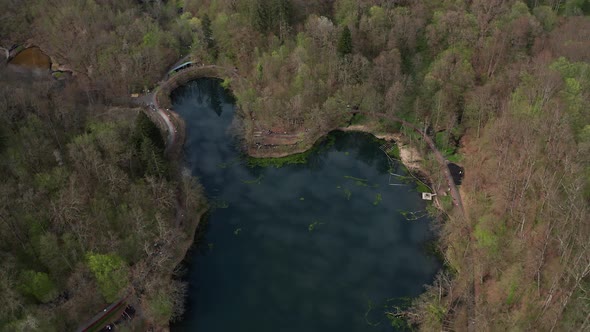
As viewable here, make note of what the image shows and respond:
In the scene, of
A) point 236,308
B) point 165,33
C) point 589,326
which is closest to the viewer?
point 589,326

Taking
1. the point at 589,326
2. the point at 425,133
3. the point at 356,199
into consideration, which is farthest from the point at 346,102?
the point at 589,326

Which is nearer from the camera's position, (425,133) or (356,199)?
(356,199)

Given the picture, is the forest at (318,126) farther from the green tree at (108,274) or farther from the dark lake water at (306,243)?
the dark lake water at (306,243)

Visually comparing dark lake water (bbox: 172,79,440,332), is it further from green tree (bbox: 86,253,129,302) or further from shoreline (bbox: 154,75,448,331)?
green tree (bbox: 86,253,129,302)

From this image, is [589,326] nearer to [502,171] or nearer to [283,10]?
[502,171]

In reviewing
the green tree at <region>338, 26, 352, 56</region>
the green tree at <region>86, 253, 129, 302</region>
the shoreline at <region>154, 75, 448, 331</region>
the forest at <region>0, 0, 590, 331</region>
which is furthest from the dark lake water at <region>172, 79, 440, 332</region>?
the green tree at <region>338, 26, 352, 56</region>
